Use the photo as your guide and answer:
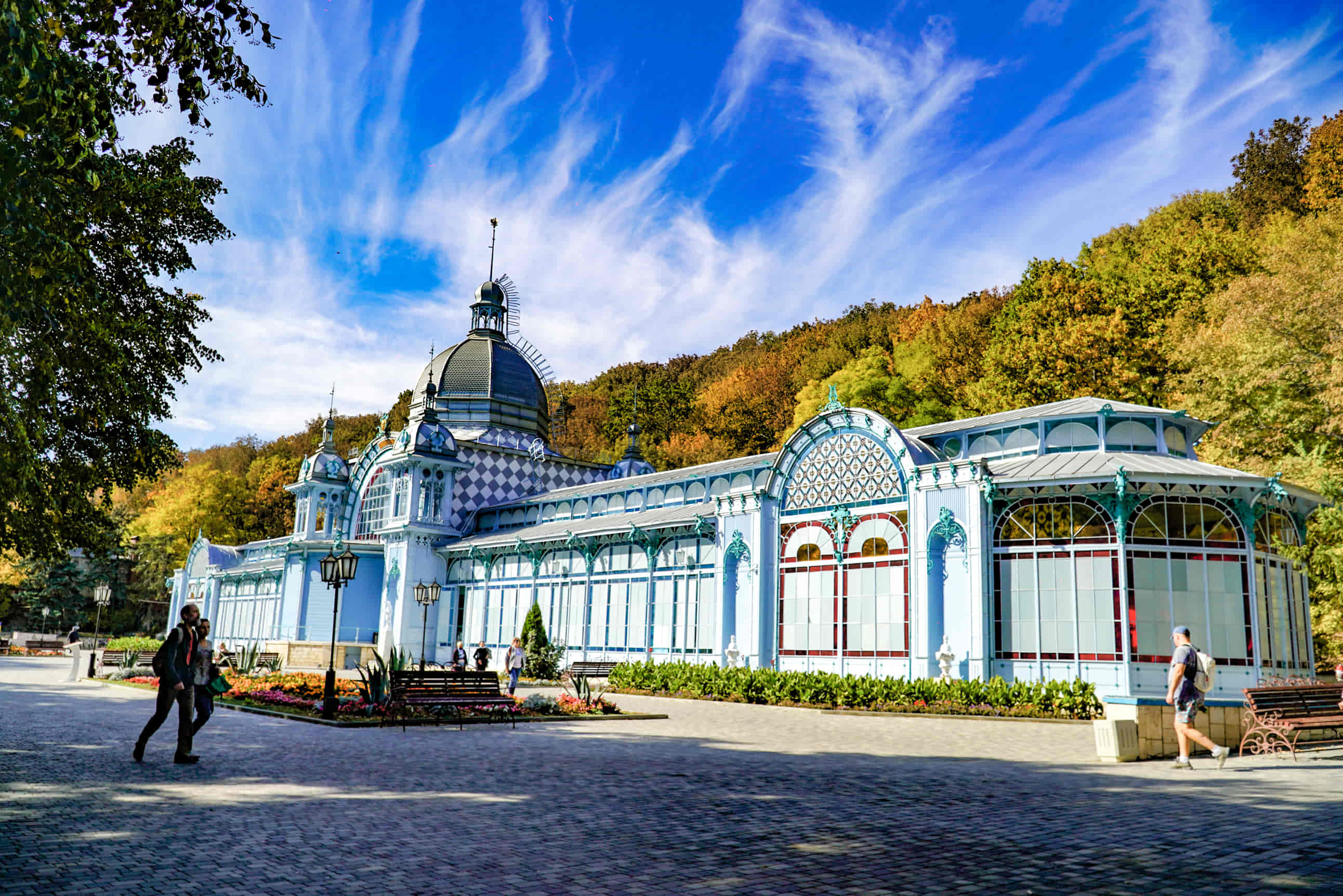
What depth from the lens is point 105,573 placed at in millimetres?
68000

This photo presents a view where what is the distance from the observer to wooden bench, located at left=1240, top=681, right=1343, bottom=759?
1375 cm

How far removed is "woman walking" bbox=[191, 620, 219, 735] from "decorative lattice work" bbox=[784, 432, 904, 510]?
17.4 m

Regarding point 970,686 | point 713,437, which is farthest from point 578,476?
point 970,686

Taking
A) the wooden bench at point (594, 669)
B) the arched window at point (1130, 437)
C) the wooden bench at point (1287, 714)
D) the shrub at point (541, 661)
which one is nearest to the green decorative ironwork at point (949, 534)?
the arched window at point (1130, 437)

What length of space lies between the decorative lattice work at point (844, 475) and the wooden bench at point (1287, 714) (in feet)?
37.0

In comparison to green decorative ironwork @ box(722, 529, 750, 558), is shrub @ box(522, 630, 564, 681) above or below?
below

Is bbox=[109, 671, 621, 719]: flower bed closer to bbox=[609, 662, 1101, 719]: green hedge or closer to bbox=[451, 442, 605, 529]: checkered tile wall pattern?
bbox=[609, 662, 1101, 719]: green hedge

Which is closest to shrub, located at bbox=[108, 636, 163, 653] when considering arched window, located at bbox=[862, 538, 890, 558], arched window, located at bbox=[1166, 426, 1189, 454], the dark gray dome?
the dark gray dome

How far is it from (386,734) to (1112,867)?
1157cm

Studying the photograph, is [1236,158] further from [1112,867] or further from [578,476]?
[1112,867]

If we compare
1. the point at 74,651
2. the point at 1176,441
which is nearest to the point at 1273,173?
the point at 1176,441

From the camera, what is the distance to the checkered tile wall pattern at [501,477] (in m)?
45.0

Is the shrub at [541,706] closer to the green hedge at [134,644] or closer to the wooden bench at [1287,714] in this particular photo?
the wooden bench at [1287,714]

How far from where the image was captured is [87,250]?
1181 cm
